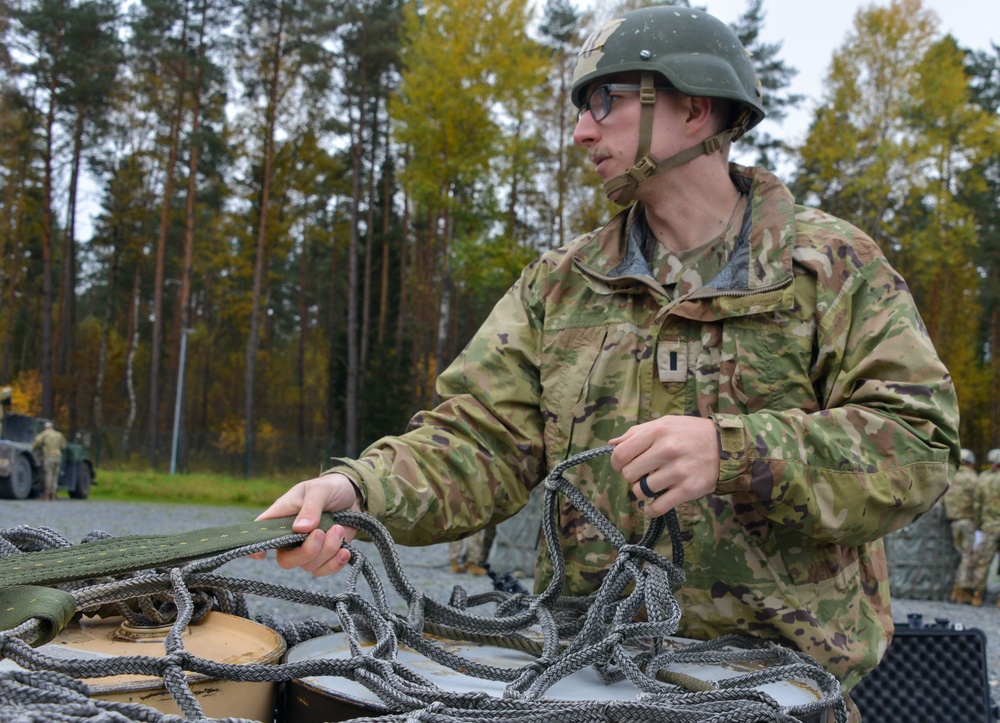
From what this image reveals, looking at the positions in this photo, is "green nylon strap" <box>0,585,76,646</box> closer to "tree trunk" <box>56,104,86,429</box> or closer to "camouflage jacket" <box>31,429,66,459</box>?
"camouflage jacket" <box>31,429,66,459</box>

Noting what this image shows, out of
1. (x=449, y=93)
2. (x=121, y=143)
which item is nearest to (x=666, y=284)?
(x=449, y=93)

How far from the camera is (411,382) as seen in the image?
3078 cm

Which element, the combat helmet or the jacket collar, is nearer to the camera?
the jacket collar

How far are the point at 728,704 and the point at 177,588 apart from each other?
75 centimetres

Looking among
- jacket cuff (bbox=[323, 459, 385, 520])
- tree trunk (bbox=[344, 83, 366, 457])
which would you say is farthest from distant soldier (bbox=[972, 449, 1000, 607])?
tree trunk (bbox=[344, 83, 366, 457])

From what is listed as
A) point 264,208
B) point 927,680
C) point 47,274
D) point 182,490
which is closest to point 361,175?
point 264,208

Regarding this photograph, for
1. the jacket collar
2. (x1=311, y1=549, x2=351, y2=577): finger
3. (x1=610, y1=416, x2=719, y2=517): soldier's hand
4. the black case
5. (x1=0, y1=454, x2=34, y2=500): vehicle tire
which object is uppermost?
the jacket collar

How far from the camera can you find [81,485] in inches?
798

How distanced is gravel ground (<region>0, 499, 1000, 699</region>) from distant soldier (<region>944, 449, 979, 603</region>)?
236mm

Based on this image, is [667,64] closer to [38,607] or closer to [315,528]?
[315,528]

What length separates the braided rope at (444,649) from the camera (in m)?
1.05

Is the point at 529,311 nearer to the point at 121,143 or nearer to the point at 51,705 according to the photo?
the point at 51,705

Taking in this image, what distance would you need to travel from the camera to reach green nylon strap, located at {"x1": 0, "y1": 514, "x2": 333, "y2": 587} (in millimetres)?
1281

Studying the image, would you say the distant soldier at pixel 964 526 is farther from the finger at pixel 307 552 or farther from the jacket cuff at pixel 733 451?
the finger at pixel 307 552
